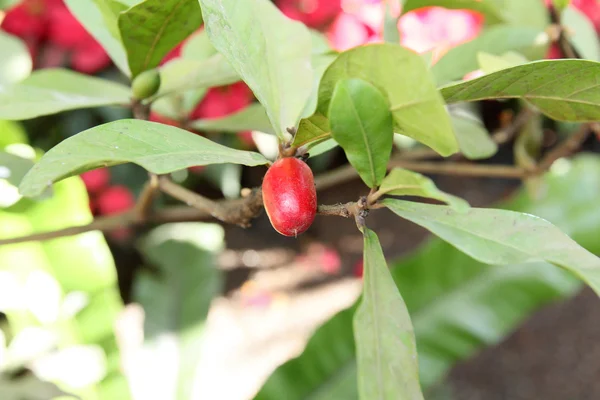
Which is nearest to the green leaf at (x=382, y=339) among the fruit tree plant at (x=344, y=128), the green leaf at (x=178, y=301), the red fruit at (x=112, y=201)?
the fruit tree plant at (x=344, y=128)

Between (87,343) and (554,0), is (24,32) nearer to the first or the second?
(87,343)

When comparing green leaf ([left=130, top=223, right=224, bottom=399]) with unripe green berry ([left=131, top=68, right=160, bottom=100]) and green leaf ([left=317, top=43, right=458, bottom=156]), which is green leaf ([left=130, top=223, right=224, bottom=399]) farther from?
green leaf ([left=317, top=43, right=458, bottom=156])

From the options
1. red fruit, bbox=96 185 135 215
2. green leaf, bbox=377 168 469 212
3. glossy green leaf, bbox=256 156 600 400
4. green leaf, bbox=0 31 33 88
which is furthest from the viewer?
red fruit, bbox=96 185 135 215

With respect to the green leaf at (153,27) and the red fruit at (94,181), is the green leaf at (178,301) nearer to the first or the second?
the red fruit at (94,181)

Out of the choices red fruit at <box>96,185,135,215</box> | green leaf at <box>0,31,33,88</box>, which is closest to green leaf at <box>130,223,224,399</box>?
red fruit at <box>96,185,135,215</box>

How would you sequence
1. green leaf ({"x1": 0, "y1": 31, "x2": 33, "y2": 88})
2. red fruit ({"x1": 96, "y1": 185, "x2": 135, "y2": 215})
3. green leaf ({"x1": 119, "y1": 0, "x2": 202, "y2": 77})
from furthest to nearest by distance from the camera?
1. red fruit ({"x1": 96, "y1": 185, "x2": 135, "y2": 215})
2. green leaf ({"x1": 0, "y1": 31, "x2": 33, "y2": 88})
3. green leaf ({"x1": 119, "y1": 0, "x2": 202, "y2": 77})

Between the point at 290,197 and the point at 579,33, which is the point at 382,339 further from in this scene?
the point at 579,33

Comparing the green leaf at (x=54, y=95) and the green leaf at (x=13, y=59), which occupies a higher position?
the green leaf at (x=54, y=95)
